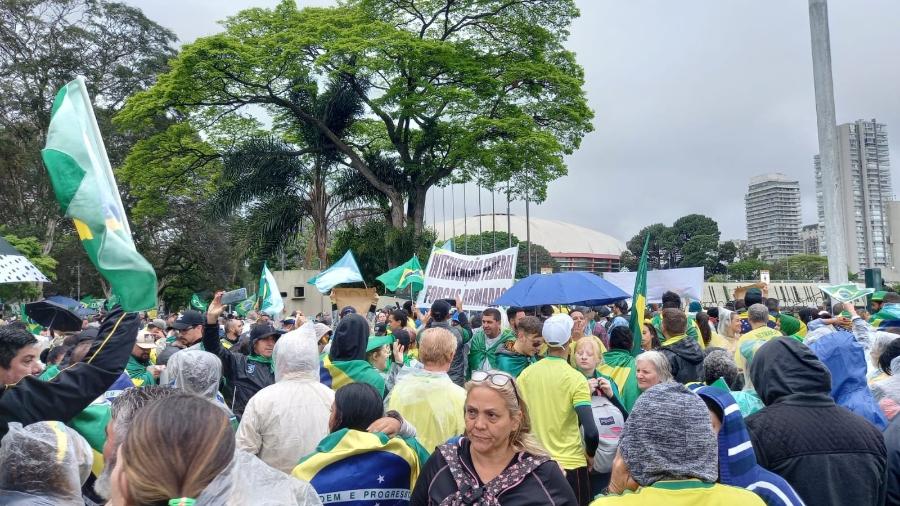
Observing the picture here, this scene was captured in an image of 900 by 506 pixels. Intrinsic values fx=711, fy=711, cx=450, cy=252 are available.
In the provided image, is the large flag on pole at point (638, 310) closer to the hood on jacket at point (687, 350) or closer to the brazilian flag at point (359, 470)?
the hood on jacket at point (687, 350)

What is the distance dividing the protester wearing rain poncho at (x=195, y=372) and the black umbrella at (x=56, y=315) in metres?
6.41

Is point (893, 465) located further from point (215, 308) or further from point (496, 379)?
point (215, 308)

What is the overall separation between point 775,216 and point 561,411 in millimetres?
159131

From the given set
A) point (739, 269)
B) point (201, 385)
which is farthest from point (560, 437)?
point (739, 269)

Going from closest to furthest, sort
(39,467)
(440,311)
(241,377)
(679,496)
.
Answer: (679,496) → (39,467) → (241,377) → (440,311)

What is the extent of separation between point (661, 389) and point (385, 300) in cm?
2692

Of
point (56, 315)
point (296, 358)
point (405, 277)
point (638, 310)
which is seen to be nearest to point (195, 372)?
point (296, 358)

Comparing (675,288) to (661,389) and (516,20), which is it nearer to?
(661,389)

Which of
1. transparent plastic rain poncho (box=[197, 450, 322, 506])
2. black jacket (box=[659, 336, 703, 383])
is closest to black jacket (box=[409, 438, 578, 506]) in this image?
transparent plastic rain poncho (box=[197, 450, 322, 506])

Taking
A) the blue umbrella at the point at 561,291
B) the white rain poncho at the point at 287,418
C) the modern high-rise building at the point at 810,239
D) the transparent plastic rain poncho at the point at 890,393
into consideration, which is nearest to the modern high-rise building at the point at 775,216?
the modern high-rise building at the point at 810,239

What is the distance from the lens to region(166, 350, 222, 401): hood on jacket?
387 cm

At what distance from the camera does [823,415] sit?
3.32 metres

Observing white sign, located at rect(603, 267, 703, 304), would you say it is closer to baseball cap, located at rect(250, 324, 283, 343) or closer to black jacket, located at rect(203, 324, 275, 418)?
baseball cap, located at rect(250, 324, 283, 343)

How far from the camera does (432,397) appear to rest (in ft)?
14.0
